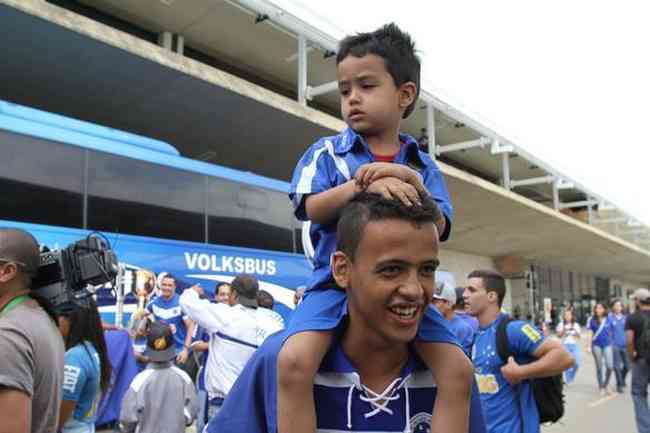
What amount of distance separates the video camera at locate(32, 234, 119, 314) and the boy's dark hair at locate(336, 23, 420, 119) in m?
1.74

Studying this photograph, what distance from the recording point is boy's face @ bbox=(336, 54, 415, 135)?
1.93 metres

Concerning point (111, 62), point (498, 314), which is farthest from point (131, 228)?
point (498, 314)

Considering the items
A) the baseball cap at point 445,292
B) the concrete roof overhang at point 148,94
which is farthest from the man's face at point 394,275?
the concrete roof overhang at point 148,94

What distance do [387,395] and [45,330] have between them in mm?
1563

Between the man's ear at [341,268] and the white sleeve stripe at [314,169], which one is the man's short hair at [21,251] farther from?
the man's ear at [341,268]

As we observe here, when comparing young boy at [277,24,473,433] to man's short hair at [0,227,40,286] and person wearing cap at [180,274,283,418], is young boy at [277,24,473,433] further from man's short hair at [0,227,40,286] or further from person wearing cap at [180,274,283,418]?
person wearing cap at [180,274,283,418]

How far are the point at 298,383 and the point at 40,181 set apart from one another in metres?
6.58

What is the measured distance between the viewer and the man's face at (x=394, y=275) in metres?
1.52

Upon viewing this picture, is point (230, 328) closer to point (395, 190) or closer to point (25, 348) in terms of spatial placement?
point (25, 348)

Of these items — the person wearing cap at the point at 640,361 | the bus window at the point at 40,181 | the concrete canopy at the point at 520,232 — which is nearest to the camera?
the bus window at the point at 40,181

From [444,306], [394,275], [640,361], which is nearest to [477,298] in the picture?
[444,306]

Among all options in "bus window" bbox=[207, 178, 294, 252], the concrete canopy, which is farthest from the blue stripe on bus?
the concrete canopy

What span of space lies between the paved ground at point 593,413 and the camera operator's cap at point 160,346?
4836 mm

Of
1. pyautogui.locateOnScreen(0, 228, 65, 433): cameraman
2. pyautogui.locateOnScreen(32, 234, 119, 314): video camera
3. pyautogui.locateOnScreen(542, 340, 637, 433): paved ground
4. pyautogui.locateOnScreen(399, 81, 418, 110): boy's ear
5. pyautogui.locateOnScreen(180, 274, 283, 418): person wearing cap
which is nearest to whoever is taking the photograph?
pyautogui.locateOnScreen(399, 81, 418, 110): boy's ear
